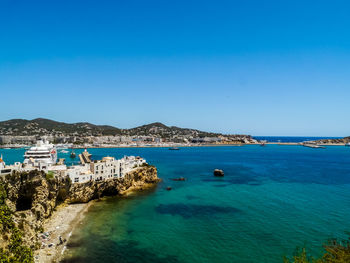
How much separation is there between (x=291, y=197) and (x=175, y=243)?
3045 centimetres

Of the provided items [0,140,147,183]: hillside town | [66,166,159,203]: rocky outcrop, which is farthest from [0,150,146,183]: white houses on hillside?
[66,166,159,203]: rocky outcrop

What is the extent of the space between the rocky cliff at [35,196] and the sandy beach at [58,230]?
0.94 metres

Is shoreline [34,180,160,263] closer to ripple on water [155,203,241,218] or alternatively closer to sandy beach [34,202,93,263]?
sandy beach [34,202,93,263]

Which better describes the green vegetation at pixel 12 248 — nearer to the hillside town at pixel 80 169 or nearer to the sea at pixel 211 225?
the sea at pixel 211 225

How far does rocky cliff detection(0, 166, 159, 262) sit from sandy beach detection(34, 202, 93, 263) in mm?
937

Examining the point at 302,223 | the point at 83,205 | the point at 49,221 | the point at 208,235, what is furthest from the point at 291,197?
the point at 49,221

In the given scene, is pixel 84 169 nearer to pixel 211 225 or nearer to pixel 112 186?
pixel 112 186

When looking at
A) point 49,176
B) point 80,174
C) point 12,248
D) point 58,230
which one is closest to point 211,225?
point 58,230

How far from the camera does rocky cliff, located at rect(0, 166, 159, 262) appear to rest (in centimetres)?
2208

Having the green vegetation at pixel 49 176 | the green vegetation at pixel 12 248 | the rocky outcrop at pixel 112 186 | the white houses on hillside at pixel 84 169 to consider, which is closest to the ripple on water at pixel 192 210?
the rocky outcrop at pixel 112 186

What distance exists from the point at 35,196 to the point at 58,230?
6.26 meters

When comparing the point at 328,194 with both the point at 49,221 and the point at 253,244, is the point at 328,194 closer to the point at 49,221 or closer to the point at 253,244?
the point at 253,244

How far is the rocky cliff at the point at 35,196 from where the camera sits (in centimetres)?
2208

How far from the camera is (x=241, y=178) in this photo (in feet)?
221
